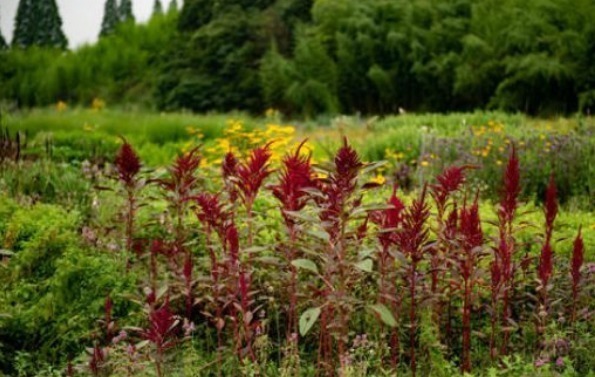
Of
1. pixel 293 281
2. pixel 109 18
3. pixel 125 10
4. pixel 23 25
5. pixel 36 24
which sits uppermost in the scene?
pixel 125 10

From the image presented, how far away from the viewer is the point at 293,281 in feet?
9.66

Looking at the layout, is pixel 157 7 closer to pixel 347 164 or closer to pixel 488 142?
pixel 488 142

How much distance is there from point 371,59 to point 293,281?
90.6ft

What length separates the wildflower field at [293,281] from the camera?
272 centimetres

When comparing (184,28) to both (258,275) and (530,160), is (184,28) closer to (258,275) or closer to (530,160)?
(530,160)

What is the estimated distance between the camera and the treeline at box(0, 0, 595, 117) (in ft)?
76.5

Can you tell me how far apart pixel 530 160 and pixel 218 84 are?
91.4 feet

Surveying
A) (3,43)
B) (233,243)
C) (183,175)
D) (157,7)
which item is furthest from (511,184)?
(157,7)

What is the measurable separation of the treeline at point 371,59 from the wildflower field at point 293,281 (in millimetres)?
19125

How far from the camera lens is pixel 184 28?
3944 centimetres

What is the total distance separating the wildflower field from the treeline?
62.7 feet

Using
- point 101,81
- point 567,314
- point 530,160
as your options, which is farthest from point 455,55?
point 101,81

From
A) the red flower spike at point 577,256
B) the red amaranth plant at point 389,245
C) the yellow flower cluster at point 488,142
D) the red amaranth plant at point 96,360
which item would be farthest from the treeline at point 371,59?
the red amaranth plant at point 96,360

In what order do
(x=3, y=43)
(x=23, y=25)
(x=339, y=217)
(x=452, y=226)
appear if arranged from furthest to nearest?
(x=23, y=25) → (x=3, y=43) → (x=452, y=226) → (x=339, y=217)
